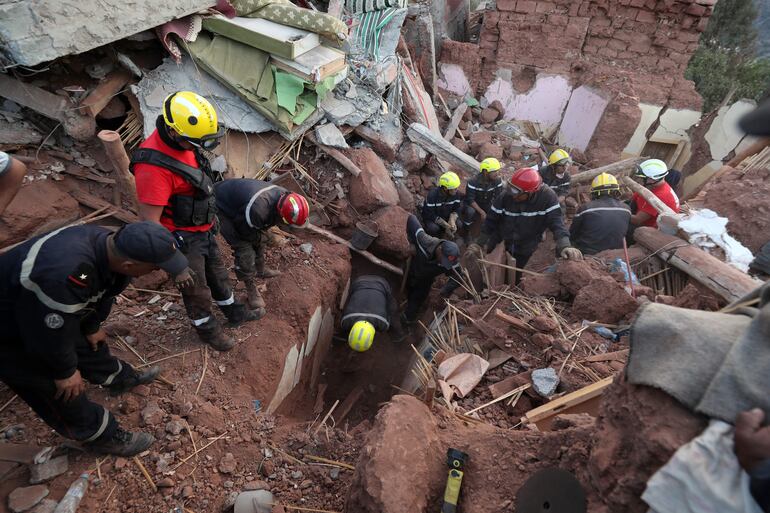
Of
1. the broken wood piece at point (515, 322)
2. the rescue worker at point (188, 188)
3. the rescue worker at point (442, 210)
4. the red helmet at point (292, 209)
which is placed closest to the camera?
the rescue worker at point (188, 188)

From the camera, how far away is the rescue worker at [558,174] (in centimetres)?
720

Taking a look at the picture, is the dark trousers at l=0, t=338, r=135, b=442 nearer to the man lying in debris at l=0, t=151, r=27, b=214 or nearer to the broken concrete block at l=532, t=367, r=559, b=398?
the man lying in debris at l=0, t=151, r=27, b=214

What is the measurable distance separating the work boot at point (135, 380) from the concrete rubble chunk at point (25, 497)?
75cm

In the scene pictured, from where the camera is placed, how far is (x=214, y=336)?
3785 mm

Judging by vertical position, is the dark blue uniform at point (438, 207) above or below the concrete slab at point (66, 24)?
below

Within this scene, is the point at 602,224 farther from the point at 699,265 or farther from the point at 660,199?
the point at 699,265

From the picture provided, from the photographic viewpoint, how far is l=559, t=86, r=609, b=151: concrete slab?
9.46 meters

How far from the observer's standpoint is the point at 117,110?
4887 millimetres

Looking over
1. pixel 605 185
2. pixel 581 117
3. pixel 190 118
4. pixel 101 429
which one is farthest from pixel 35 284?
pixel 581 117

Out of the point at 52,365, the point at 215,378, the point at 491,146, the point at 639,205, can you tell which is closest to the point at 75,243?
the point at 52,365

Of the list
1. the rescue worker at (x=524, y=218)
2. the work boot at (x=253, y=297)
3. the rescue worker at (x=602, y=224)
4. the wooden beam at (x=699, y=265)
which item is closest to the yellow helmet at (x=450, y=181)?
the rescue worker at (x=524, y=218)

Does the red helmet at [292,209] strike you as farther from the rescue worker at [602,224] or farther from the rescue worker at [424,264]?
the rescue worker at [602,224]

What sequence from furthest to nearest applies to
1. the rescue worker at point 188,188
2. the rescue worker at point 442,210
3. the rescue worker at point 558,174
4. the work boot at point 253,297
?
the rescue worker at point 558,174
the rescue worker at point 442,210
the work boot at point 253,297
the rescue worker at point 188,188

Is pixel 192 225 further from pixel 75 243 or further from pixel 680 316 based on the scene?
pixel 680 316
